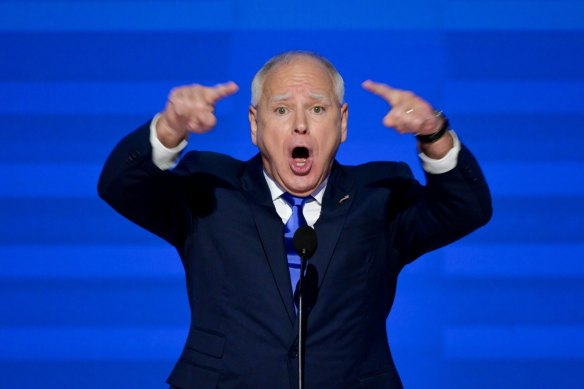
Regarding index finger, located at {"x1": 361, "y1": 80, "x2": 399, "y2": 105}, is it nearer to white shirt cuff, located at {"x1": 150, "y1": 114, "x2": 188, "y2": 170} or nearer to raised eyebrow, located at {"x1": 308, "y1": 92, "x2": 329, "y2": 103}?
raised eyebrow, located at {"x1": 308, "y1": 92, "x2": 329, "y2": 103}

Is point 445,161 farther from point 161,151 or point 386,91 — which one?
point 161,151

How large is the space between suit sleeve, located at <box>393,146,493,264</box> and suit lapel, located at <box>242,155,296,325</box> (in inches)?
9.6

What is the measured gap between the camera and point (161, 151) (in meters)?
1.73

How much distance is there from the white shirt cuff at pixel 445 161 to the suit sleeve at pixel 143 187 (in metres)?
0.45

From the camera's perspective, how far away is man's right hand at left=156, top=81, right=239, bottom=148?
1.63 m

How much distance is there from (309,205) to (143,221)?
323 mm

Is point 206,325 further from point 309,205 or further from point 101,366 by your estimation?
point 101,366

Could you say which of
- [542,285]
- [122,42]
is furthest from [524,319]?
[122,42]

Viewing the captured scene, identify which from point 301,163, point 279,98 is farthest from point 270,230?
point 279,98

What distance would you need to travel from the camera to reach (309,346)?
176 centimetres

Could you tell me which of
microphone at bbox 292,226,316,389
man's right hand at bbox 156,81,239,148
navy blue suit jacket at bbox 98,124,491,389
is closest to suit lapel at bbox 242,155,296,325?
navy blue suit jacket at bbox 98,124,491,389

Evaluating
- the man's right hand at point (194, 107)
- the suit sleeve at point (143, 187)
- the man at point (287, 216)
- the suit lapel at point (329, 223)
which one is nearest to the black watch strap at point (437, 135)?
the man at point (287, 216)

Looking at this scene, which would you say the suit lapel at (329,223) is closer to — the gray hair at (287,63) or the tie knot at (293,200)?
the tie knot at (293,200)

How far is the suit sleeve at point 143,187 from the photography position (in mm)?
1733
